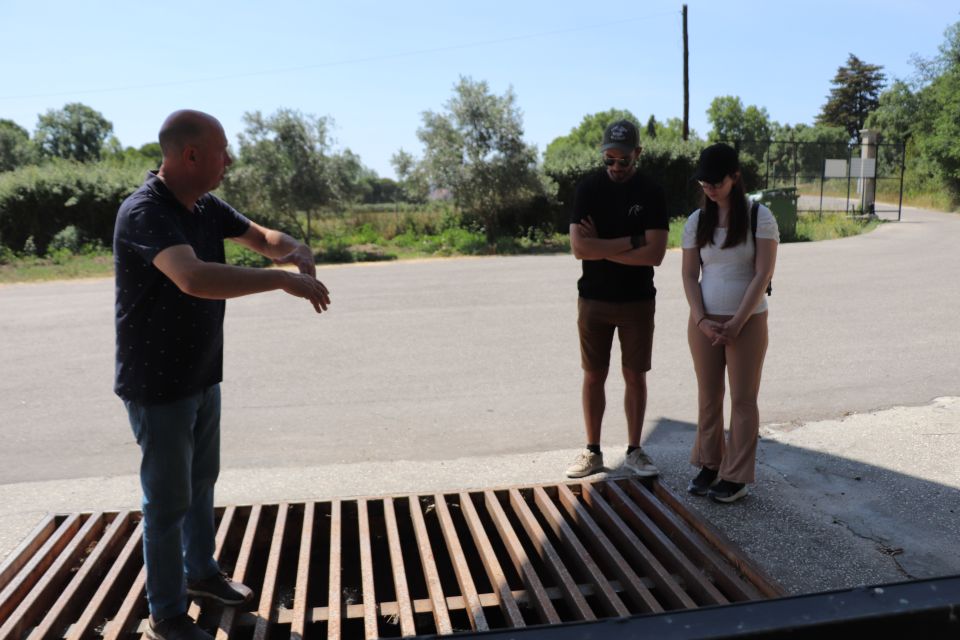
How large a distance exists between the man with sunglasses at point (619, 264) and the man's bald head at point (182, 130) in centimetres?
204

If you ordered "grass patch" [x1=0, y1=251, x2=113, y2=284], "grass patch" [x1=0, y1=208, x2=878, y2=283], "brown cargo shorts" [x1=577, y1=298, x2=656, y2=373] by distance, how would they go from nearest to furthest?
"brown cargo shorts" [x1=577, y1=298, x2=656, y2=373]
"grass patch" [x1=0, y1=251, x2=113, y2=284]
"grass patch" [x1=0, y1=208, x2=878, y2=283]

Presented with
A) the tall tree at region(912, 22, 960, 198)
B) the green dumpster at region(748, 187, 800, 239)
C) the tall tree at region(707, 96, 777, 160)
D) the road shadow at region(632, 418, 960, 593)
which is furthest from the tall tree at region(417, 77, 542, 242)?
the tall tree at region(707, 96, 777, 160)

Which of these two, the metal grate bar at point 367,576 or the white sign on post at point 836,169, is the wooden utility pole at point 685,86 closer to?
the white sign on post at point 836,169

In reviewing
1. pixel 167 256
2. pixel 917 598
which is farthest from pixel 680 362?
pixel 917 598

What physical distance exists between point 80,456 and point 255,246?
2.63 m

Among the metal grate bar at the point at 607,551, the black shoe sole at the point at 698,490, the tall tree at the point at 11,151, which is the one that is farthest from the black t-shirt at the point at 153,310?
the tall tree at the point at 11,151

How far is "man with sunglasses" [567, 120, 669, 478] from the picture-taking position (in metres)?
3.92

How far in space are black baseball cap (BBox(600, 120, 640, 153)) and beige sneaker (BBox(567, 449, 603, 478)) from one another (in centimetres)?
172

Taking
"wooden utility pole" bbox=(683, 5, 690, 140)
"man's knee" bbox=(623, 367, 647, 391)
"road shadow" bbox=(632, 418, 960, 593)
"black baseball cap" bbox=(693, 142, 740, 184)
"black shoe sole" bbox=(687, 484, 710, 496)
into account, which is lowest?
"road shadow" bbox=(632, 418, 960, 593)

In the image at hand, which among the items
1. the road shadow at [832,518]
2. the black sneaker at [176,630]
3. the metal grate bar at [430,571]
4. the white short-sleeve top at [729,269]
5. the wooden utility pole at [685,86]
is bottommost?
the road shadow at [832,518]

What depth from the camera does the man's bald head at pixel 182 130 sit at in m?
2.43

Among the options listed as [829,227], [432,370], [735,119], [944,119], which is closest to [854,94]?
[735,119]

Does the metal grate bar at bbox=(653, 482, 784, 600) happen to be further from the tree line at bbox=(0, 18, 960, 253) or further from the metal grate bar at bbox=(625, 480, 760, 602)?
the tree line at bbox=(0, 18, 960, 253)

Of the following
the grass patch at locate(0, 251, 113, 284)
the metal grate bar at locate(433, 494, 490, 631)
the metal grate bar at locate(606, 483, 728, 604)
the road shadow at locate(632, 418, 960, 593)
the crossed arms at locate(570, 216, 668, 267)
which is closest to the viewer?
the metal grate bar at locate(433, 494, 490, 631)
